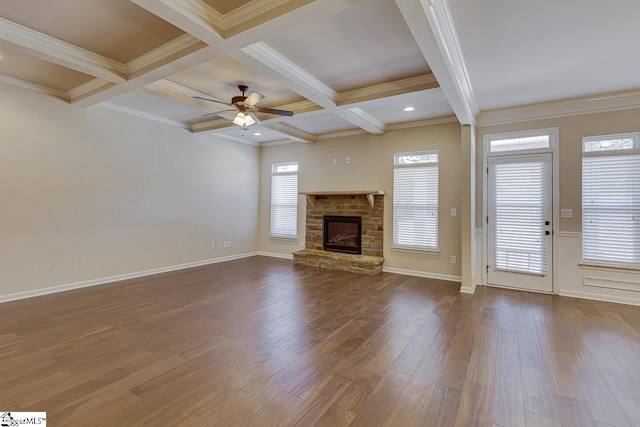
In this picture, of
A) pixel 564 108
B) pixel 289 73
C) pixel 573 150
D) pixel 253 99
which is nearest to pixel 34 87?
pixel 253 99

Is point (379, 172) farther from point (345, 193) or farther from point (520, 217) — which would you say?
point (520, 217)

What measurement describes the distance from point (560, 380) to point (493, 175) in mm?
3355

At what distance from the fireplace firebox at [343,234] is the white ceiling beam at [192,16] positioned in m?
4.35

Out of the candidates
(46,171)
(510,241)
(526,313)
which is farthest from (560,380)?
(46,171)

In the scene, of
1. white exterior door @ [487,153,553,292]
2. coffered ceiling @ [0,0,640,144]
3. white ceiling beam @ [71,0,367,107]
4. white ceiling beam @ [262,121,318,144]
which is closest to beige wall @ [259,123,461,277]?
white ceiling beam @ [262,121,318,144]

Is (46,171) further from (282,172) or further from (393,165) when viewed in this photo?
(393,165)

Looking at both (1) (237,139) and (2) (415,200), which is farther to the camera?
(1) (237,139)

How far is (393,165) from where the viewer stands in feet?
18.9

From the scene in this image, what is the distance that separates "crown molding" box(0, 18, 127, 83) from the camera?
2.65m

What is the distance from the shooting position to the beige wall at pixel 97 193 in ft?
12.7

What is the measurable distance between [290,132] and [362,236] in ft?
8.43

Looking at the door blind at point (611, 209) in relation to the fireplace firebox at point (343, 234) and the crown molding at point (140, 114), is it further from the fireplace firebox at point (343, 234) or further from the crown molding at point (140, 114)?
the crown molding at point (140, 114)

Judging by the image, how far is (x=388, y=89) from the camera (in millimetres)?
3785

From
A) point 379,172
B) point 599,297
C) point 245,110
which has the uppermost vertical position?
point 245,110
